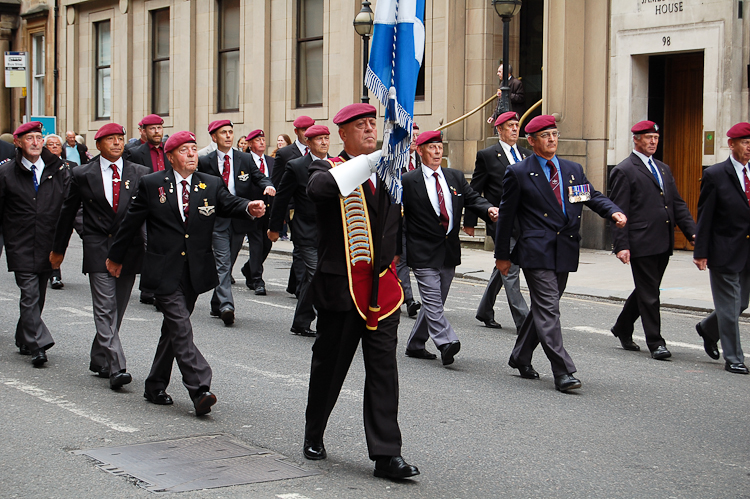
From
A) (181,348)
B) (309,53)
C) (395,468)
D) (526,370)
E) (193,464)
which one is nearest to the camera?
(395,468)

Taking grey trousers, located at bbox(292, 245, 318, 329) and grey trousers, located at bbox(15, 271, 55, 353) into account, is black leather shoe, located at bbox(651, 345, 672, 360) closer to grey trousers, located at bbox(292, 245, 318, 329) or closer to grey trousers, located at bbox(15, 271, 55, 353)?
grey trousers, located at bbox(292, 245, 318, 329)

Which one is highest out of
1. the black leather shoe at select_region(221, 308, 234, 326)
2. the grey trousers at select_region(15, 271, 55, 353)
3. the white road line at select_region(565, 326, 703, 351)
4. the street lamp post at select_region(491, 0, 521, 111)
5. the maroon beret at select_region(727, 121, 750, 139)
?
the street lamp post at select_region(491, 0, 521, 111)

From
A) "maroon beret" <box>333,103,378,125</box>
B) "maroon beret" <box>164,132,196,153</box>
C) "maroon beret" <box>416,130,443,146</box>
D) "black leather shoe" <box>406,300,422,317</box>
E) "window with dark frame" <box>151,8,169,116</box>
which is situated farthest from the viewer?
"window with dark frame" <box>151,8,169,116</box>

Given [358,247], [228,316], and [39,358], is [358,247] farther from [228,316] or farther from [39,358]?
[228,316]

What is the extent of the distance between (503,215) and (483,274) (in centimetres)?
730

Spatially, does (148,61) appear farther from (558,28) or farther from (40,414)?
(40,414)

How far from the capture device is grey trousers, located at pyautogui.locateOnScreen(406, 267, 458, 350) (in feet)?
27.7

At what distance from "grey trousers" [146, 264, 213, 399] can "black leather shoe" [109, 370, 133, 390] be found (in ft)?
1.30

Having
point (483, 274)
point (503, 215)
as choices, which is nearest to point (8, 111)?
point (483, 274)

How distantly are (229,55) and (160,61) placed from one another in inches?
136

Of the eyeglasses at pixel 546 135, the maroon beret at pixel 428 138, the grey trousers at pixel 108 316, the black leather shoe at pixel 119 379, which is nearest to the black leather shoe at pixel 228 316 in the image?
the grey trousers at pixel 108 316

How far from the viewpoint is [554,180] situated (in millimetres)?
7797

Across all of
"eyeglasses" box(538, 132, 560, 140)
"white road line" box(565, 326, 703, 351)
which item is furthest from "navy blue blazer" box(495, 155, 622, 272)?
"white road line" box(565, 326, 703, 351)

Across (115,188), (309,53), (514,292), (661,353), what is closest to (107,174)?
(115,188)
